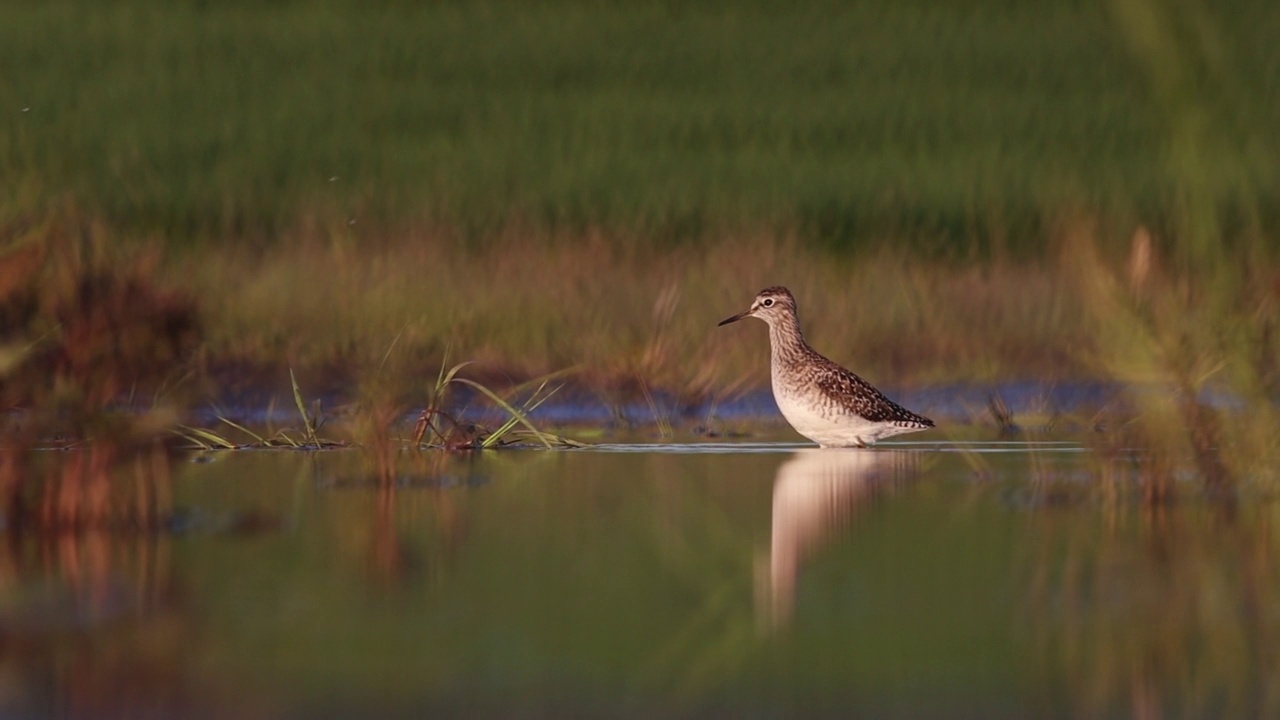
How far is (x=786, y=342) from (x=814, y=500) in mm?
2689

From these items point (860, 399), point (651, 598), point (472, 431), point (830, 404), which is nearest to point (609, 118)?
point (860, 399)

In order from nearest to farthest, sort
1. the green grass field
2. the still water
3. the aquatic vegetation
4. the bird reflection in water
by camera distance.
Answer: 1. the still water
2. the bird reflection in water
3. the aquatic vegetation
4. the green grass field

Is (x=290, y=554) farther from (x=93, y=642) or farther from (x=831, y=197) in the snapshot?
(x=831, y=197)

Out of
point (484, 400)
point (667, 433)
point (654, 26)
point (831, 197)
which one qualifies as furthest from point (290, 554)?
point (654, 26)

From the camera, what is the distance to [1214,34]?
605 cm

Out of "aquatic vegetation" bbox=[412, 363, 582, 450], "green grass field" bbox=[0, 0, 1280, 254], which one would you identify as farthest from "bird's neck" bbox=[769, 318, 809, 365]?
"green grass field" bbox=[0, 0, 1280, 254]

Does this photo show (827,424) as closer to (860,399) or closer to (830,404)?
(830,404)

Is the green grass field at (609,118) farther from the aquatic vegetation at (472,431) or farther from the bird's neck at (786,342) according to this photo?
the bird's neck at (786,342)

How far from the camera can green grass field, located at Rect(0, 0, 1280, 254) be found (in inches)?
601

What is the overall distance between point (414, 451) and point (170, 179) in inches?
313

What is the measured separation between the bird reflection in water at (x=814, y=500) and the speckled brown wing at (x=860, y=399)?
0.52ft

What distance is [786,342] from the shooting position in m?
10.2

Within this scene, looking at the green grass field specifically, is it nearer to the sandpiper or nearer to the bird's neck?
the bird's neck

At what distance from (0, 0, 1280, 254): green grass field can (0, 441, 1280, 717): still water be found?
228cm
